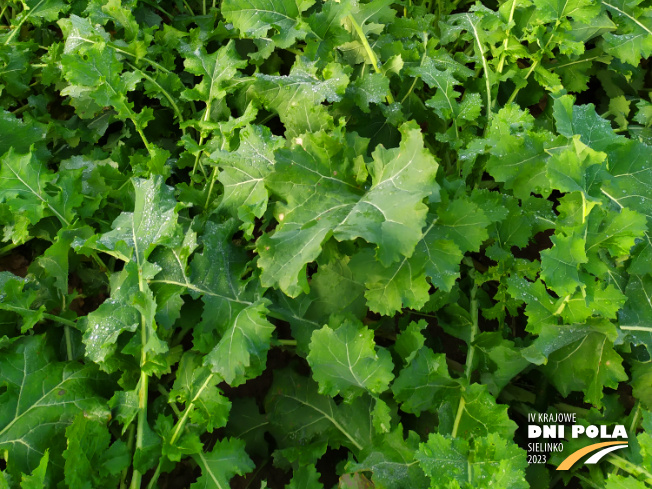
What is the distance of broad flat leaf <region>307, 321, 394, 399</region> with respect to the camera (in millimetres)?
1730

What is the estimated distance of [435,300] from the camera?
1.92 metres

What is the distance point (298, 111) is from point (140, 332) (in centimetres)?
92

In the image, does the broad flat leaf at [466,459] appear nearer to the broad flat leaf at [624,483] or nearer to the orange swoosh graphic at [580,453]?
the broad flat leaf at [624,483]

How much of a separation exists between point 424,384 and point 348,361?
0.86 ft

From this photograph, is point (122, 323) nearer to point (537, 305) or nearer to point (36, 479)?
point (36, 479)

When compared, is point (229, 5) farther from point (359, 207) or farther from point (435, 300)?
point (435, 300)

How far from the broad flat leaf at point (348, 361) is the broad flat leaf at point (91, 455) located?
25.6 inches

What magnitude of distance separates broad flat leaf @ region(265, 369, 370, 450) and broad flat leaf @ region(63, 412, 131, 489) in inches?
21.2

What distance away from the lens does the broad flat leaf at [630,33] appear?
2.28 metres

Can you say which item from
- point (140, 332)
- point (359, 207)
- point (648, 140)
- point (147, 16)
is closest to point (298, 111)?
point (359, 207)

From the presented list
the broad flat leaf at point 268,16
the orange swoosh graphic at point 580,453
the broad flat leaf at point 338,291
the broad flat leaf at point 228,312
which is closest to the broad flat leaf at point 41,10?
the broad flat leaf at point 268,16

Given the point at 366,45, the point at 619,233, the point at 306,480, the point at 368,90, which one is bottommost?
the point at 306,480

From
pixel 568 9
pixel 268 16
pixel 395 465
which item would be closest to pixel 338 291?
pixel 395 465

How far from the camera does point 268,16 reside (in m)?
2.14
